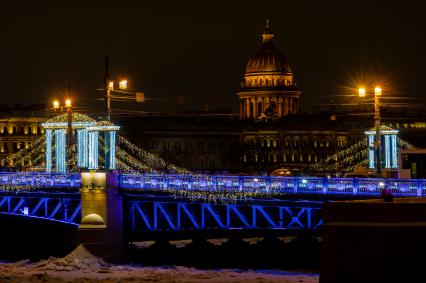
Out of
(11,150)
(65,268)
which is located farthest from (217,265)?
(11,150)

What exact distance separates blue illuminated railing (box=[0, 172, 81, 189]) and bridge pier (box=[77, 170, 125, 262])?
418 cm

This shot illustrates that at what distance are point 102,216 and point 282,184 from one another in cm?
760

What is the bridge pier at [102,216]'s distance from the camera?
172ft

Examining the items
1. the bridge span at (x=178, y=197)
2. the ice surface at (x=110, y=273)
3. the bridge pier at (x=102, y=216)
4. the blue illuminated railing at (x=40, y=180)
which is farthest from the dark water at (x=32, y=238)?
the ice surface at (x=110, y=273)

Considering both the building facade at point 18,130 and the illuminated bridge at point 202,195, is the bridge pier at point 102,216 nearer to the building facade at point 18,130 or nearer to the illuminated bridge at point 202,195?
the illuminated bridge at point 202,195

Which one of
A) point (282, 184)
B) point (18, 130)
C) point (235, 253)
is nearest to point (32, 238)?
point (235, 253)

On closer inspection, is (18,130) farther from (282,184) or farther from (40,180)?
(282,184)

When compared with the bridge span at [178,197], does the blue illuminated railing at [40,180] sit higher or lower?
higher

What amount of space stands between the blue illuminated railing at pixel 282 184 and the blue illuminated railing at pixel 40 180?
2.99m

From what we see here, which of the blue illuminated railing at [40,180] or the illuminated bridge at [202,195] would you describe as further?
the blue illuminated railing at [40,180]

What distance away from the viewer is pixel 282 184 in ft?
164

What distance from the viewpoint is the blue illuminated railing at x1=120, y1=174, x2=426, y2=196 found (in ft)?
153

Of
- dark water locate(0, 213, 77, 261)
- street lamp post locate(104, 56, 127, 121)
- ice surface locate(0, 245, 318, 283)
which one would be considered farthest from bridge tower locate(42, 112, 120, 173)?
ice surface locate(0, 245, 318, 283)

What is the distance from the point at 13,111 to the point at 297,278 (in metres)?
107
